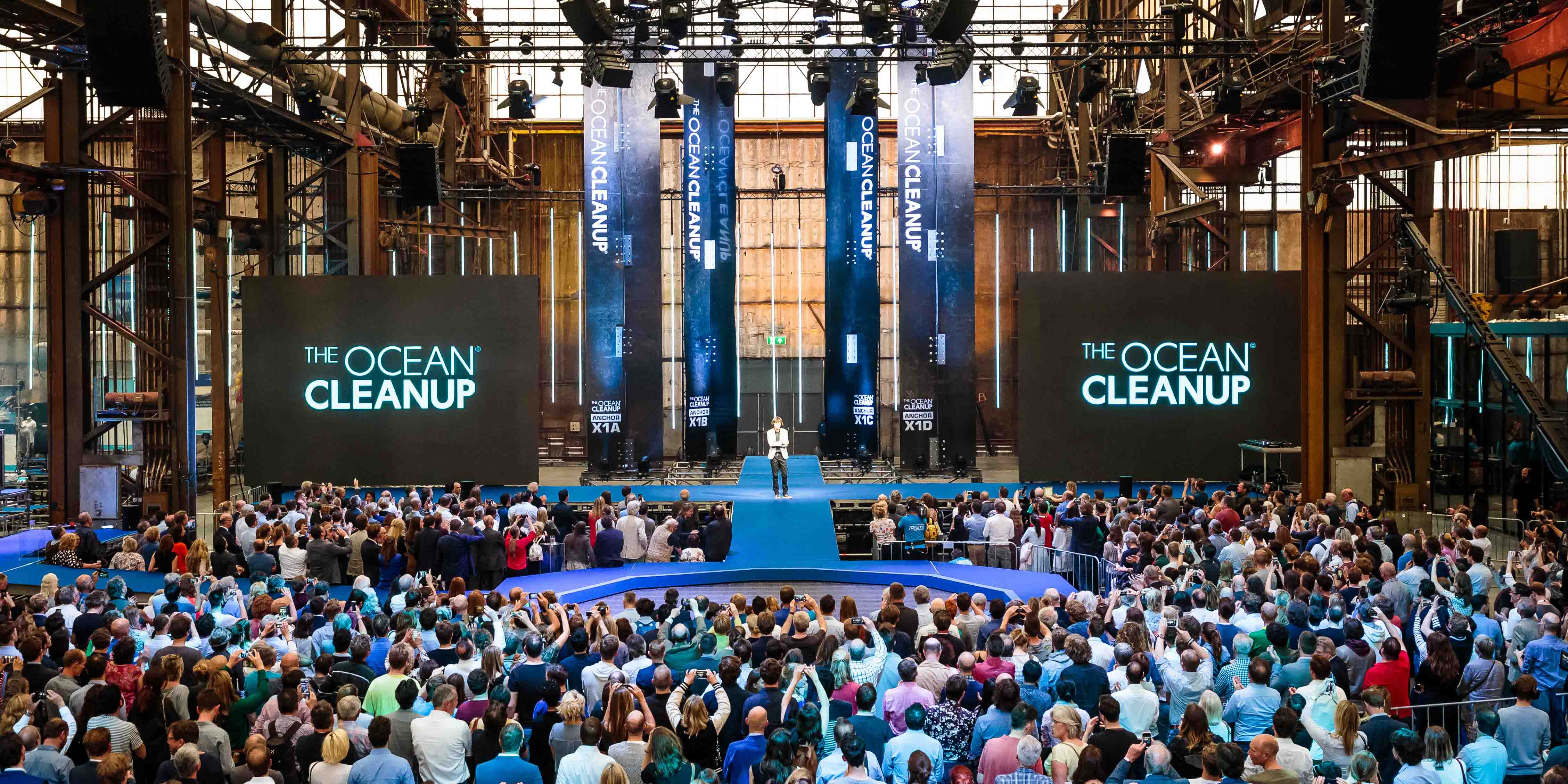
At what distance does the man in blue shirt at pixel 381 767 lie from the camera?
5891 millimetres

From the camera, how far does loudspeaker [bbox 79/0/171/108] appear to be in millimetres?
14391

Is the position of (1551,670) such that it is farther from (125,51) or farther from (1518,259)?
(1518,259)

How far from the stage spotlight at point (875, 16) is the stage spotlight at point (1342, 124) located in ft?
19.8

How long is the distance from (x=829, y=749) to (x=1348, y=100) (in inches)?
524

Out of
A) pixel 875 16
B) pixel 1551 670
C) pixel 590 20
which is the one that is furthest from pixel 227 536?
pixel 1551 670

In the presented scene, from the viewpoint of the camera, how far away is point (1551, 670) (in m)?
8.20

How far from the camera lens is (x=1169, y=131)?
21.8 meters

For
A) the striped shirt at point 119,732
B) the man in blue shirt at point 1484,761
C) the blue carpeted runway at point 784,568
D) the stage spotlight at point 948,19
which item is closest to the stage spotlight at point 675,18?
the stage spotlight at point 948,19

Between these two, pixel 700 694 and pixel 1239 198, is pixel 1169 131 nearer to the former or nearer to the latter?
pixel 1239 198

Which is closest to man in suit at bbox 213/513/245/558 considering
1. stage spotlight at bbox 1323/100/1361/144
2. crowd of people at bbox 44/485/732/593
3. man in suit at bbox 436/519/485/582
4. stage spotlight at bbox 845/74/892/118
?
crowd of people at bbox 44/485/732/593

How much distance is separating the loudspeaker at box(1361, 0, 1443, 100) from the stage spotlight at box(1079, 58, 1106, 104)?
505 centimetres

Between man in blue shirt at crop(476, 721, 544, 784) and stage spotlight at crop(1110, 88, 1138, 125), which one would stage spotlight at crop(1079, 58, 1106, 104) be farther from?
man in blue shirt at crop(476, 721, 544, 784)

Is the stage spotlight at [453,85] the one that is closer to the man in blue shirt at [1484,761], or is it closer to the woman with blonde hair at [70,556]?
the woman with blonde hair at [70,556]

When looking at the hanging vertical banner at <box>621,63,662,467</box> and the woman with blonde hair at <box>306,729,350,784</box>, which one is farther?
the hanging vertical banner at <box>621,63,662,467</box>
